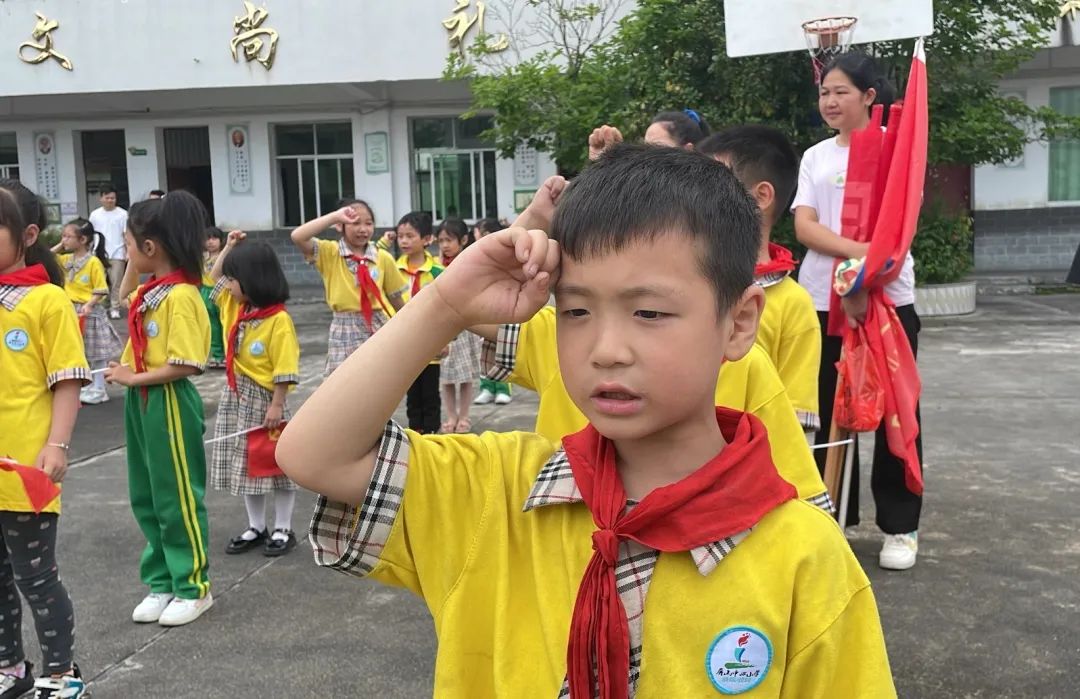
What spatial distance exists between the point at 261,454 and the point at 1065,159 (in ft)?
47.5

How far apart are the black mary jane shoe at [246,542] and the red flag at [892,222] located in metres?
2.48

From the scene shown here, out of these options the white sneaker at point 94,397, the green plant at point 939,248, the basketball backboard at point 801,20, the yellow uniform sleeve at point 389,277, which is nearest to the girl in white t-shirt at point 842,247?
the basketball backboard at point 801,20

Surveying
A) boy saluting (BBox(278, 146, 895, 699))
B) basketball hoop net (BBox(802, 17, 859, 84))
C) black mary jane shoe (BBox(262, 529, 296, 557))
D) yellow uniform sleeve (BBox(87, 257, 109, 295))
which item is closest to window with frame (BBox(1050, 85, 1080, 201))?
basketball hoop net (BBox(802, 17, 859, 84))

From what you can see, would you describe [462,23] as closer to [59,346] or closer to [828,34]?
[828,34]

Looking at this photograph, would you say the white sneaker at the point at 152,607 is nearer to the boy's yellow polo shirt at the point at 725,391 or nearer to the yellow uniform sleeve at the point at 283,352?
the yellow uniform sleeve at the point at 283,352

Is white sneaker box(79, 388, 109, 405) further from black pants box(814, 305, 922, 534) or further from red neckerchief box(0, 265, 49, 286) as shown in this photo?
black pants box(814, 305, 922, 534)

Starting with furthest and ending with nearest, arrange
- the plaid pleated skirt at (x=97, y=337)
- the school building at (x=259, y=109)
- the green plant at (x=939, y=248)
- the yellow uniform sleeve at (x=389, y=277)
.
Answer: the school building at (x=259, y=109) → the green plant at (x=939, y=248) → the plaid pleated skirt at (x=97, y=337) → the yellow uniform sleeve at (x=389, y=277)

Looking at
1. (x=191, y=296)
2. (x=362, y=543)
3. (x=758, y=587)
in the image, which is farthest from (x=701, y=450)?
(x=191, y=296)

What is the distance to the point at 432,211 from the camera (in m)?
16.4

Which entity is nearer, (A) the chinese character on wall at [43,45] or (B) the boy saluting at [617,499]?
(B) the boy saluting at [617,499]

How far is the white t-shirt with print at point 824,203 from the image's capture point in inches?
138

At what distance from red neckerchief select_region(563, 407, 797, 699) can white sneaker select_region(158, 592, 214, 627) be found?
2589mm

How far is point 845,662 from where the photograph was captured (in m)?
1.23

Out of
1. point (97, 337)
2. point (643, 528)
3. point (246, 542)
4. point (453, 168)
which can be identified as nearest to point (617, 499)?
point (643, 528)
